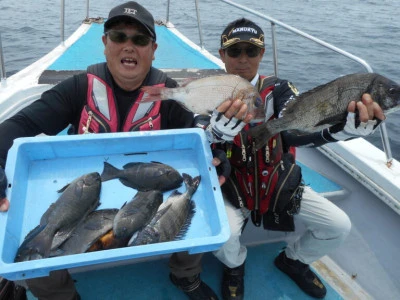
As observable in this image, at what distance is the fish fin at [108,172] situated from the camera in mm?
1937

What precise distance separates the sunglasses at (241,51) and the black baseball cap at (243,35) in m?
0.03

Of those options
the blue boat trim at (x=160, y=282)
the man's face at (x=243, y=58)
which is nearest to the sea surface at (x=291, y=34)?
the blue boat trim at (x=160, y=282)

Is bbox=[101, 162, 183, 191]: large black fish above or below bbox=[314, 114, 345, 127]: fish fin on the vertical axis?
below

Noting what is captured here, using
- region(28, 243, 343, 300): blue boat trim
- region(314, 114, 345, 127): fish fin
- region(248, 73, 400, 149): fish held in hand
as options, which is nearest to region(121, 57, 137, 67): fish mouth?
region(248, 73, 400, 149): fish held in hand

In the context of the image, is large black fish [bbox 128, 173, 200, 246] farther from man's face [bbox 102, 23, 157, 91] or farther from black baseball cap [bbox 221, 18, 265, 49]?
black baseball cap [bbox 221, 18, 265, 49]

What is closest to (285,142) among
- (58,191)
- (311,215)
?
(311,215)

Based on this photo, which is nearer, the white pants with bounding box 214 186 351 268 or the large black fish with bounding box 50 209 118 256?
the large black fish with bounding box 50 209 118 256

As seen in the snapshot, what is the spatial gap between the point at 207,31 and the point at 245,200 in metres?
11.9

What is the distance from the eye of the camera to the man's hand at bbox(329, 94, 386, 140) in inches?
75.7

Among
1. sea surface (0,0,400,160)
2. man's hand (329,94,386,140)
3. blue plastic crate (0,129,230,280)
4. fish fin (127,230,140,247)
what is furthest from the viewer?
sea surface (0,0,400,160)

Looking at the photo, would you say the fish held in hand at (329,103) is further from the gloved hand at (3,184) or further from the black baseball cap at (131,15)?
the gloved hand at (3,184)

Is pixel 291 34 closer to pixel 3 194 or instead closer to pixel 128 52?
pixel 128 52

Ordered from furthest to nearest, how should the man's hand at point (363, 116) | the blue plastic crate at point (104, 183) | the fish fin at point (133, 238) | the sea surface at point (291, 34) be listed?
the sea surface at point (291, 34), the man's hand at point (363, 116), the fish fin at point (133, 238), the blue plastic crate at point (104, 183)

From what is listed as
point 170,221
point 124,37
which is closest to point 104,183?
point 170,221
